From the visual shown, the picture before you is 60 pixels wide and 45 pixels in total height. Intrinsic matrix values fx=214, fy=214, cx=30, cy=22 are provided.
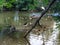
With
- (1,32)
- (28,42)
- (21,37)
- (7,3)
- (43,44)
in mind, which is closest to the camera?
(43,44)

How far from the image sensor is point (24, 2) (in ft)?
103

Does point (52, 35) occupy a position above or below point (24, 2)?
above

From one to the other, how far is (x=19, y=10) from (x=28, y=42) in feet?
68.1

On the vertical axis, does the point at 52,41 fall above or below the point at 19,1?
above

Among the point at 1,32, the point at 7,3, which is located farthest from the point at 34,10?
the point at 1,32

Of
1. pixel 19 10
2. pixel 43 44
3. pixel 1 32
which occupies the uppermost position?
pixel 43 44

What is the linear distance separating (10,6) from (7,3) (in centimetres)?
93

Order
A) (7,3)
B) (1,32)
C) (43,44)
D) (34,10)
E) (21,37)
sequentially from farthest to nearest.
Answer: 1. (7,3)
2. (34,10)
3. (1,32)
4. (21,37)
5. (43,44)

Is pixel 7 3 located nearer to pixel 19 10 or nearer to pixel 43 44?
pixel 19 10

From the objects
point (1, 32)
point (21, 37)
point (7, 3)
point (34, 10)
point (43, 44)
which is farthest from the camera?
point (7, 3)

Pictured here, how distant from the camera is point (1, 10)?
3152 cm

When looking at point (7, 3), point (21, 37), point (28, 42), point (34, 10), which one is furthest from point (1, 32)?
point (7, 3)

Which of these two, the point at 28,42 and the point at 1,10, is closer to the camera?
the point at 28,42

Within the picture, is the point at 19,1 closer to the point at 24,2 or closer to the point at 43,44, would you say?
the point at 24,2
